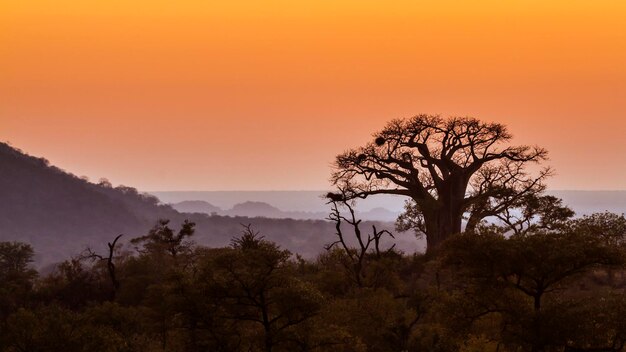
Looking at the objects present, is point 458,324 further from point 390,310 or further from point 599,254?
point 390,310

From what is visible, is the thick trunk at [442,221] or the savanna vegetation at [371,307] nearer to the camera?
the savanna vegetation at [371,307]

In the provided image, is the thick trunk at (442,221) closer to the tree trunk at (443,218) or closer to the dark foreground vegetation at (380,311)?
the tree trunk at (443,218)

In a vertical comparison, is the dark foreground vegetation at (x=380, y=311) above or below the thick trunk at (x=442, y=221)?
below

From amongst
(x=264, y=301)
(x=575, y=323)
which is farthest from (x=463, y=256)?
(x=264, y=301)

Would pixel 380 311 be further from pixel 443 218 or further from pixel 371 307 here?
pixel 443 218

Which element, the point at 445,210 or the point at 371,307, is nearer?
the point at 371,307

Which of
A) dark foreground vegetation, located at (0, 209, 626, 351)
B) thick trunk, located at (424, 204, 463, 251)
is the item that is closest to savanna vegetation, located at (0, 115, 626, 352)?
dark foreground vegetation, located at (0, 209, 626, 351)

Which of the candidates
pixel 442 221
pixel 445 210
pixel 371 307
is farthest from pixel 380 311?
pixel 445 210

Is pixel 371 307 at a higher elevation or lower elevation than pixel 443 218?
lower

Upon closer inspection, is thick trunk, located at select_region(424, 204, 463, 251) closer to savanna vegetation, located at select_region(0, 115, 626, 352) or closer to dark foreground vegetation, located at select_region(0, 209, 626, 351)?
savanna vegetation, located at select_region(0, 115, 626, 352)

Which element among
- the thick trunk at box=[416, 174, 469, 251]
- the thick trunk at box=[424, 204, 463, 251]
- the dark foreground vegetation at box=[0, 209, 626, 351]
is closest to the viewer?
the dark foreground vegetation at box=[0, 209, 626, 351]

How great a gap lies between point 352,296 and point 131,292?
22290 mm

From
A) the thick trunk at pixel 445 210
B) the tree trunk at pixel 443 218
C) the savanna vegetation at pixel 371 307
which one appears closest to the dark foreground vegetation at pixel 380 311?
the savanna vegetation at pixel 371 307

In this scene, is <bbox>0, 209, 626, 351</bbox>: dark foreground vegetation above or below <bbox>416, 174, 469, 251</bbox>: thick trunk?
below
